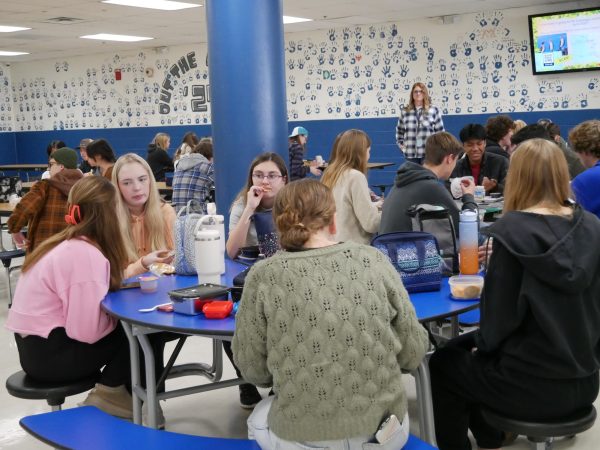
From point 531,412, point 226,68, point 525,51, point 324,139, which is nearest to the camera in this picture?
point 531,412

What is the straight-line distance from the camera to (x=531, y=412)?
2336 millimetres

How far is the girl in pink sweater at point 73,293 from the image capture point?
2.79 meters

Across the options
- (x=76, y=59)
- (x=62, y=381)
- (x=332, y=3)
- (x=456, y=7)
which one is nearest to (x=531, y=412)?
(x=62, y=381)

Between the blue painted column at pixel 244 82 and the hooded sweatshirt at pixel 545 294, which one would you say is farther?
the blue painted column at pixel 244 82

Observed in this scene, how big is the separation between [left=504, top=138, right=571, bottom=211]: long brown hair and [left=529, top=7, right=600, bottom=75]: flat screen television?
25.8ft

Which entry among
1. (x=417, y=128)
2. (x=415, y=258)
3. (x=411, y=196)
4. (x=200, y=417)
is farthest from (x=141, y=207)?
(x=417, y=128)

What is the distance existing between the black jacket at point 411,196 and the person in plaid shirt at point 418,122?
17.1 ft

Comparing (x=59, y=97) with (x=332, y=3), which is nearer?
(x=332, y=3)

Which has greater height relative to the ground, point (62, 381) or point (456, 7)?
point (456, 7)

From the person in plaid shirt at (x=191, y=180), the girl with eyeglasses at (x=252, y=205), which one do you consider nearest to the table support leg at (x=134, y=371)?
the girl with eyeglasses at (x=252, y=205)

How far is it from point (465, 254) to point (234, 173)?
84.3 inches

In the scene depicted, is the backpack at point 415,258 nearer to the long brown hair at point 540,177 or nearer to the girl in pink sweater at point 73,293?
the long brown hair at point 540,177

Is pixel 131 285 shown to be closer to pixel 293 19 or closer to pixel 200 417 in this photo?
pixel 200 417

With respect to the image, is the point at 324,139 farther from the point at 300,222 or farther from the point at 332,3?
the point at 300,222
